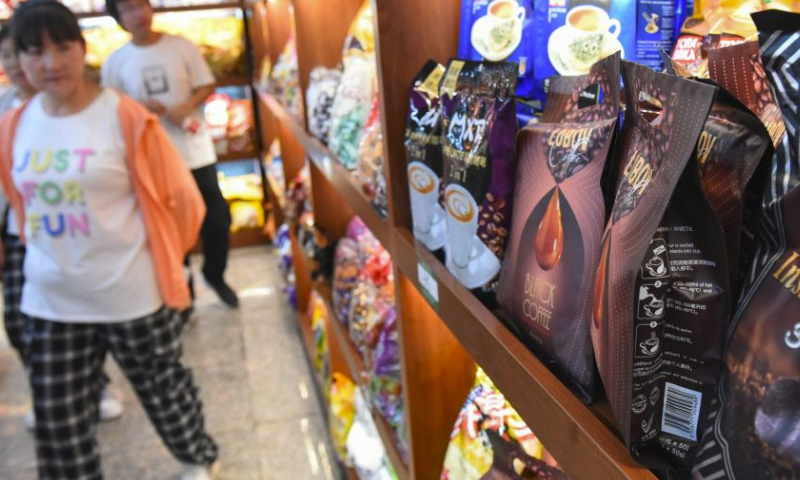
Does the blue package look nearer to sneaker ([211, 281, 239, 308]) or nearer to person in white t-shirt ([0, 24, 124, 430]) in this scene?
person in white t-shirt ([0, 24, 124, 430])

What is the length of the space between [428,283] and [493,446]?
260 millimetres


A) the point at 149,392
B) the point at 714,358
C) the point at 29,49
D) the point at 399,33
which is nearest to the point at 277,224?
the point at 149,392

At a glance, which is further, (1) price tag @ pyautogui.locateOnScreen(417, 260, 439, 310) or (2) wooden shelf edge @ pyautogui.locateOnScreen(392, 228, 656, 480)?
(1) price tag @ pyautogui.locateOnScreen(417, 260, 439, 310)

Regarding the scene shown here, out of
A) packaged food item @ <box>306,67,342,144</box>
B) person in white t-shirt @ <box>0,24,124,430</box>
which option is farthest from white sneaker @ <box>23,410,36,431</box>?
packaged food item @ <box>306,67,342,144</box>

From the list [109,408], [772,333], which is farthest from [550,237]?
[109,408]

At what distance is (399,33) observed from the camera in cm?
108

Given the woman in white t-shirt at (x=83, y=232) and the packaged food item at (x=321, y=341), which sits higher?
the woman in white t-shirt at (x=83, y=232)

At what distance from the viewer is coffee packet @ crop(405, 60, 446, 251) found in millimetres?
977

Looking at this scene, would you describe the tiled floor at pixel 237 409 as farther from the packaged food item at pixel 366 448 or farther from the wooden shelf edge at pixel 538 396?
the wooden shelf edge at pixel 538 396

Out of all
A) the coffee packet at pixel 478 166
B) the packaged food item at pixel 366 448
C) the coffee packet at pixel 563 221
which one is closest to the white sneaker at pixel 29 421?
the packaged food item at pixel 366 448

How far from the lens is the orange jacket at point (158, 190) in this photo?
1.74 m

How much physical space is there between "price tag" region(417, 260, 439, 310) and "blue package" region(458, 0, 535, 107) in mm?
318

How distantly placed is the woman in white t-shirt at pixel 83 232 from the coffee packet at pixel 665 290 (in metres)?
1.51

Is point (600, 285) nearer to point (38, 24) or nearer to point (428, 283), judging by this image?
point (428, 283)
